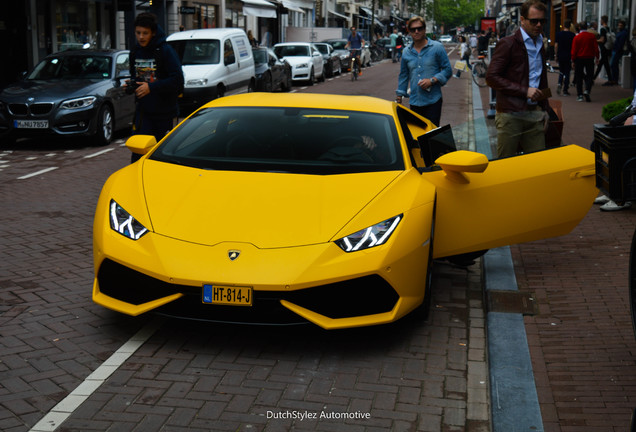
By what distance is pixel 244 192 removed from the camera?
17.3 ft

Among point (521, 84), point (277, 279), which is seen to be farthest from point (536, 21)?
point (277, 279)

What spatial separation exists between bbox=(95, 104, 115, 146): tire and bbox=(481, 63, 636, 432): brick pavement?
8.72 meters

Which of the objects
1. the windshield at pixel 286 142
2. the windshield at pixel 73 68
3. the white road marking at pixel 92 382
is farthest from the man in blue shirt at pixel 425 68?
the windshield at pixel 73 68

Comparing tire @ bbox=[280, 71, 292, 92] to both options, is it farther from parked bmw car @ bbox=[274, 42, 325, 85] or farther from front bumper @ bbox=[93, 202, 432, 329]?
front bumper @ bbox=[93, 202, 432, 329]

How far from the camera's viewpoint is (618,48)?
2700 cm

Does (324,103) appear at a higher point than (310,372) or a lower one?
higher

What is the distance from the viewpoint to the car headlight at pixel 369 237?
15.6ft

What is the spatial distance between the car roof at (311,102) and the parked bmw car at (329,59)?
102 feet

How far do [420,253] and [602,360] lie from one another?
1.12 m

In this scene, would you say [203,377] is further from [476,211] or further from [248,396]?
[476,211]

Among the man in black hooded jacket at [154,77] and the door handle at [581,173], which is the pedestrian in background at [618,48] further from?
the door handle at [581,173]

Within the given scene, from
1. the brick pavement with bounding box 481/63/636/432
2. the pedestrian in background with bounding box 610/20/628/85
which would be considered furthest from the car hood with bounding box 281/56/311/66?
the brick pavement with bounding box 481/63/636/432

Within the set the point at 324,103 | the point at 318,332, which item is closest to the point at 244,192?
the point at 318,332

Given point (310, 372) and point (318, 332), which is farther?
point (318, 332)
